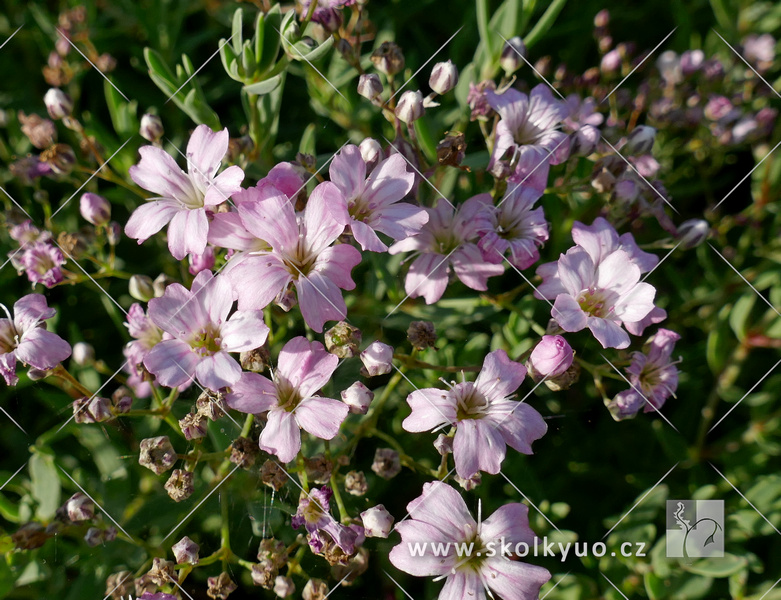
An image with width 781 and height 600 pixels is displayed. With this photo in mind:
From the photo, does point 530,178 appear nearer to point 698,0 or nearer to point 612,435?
point 612,435

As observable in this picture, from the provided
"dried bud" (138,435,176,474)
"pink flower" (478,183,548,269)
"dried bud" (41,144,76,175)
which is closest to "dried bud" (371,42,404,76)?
"pink flower" (478,183,548,269)

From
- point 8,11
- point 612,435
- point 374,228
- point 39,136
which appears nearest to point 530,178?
point 374,228

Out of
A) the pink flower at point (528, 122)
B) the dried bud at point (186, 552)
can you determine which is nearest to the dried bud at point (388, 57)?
the pink flower at point (528, 122)

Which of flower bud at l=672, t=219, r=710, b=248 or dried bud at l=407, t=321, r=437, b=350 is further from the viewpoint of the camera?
flower bud at l=672, t=219, r=710, b=248

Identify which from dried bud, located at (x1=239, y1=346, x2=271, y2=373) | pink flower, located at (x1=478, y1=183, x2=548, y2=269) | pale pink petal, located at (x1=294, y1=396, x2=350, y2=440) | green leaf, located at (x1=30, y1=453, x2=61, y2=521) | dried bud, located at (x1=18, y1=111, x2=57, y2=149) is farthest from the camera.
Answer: dried bud, located at (x1=18, y1=111, x2=57, y2=149)

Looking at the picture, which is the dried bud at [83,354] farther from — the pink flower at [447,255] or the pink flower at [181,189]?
the pink flower at [447,255]

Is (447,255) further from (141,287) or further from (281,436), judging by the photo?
(141,287)

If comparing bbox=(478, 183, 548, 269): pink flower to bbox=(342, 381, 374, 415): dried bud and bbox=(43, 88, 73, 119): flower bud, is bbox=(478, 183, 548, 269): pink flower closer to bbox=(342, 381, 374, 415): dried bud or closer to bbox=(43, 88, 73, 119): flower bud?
bbox=(342, 381, 374, 415): dried bud
